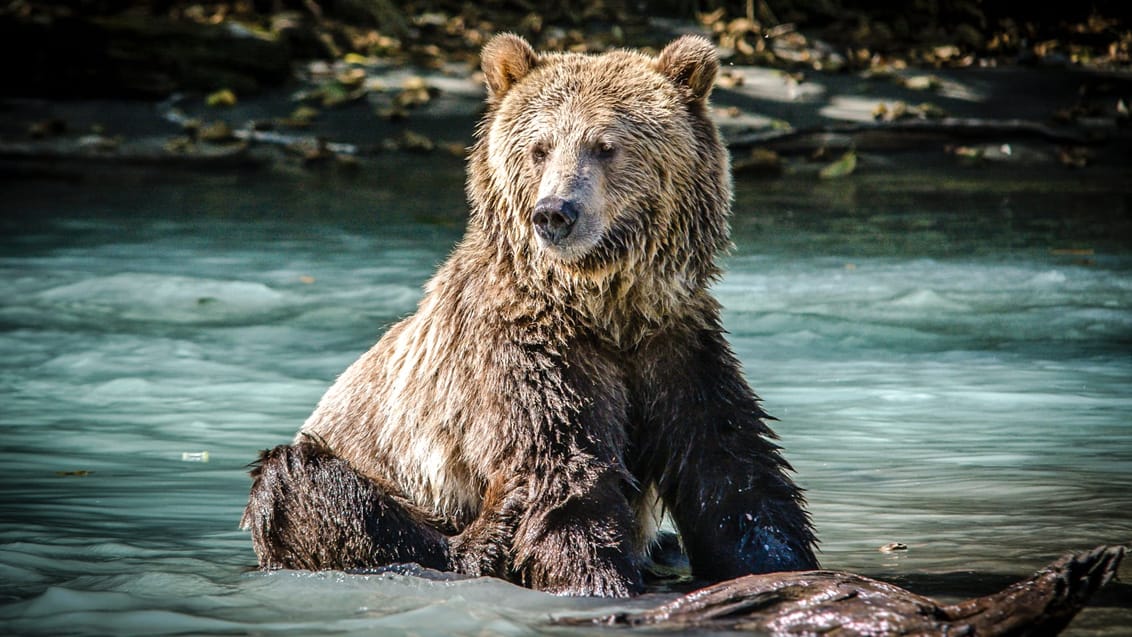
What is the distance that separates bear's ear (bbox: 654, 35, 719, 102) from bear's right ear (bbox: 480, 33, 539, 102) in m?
0.47

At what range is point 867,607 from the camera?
3.92 meters

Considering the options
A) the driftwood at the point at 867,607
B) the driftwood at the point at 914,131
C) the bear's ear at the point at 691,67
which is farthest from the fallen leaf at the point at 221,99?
the driftwood at the point at 867,607

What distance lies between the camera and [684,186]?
197 inches

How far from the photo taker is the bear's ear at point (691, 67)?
520cm

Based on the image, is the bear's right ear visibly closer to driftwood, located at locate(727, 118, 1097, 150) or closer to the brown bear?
the brown bear

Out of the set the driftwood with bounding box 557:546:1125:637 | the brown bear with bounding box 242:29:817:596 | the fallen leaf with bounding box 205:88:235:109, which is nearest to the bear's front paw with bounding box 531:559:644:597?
the brown bear with bounding box 242:29:817:596

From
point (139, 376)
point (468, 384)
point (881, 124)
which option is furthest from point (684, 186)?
point (881, 124)

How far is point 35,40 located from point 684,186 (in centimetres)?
1547

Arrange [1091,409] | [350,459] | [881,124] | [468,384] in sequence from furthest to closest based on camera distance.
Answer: [881,124]
[1091,409]
[350,459]
[468,384]

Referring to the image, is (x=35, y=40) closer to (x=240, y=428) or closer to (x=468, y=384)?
(x=240, y=428)

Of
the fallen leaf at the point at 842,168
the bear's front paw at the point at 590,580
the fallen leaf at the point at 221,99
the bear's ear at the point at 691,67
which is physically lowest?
the bear's front paw at the point at 590,580

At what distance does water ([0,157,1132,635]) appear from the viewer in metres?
4.73

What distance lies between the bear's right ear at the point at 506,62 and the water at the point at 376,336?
5.78ft

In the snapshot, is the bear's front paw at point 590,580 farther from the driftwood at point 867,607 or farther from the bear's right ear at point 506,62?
the bear's right ear at point 506,62
